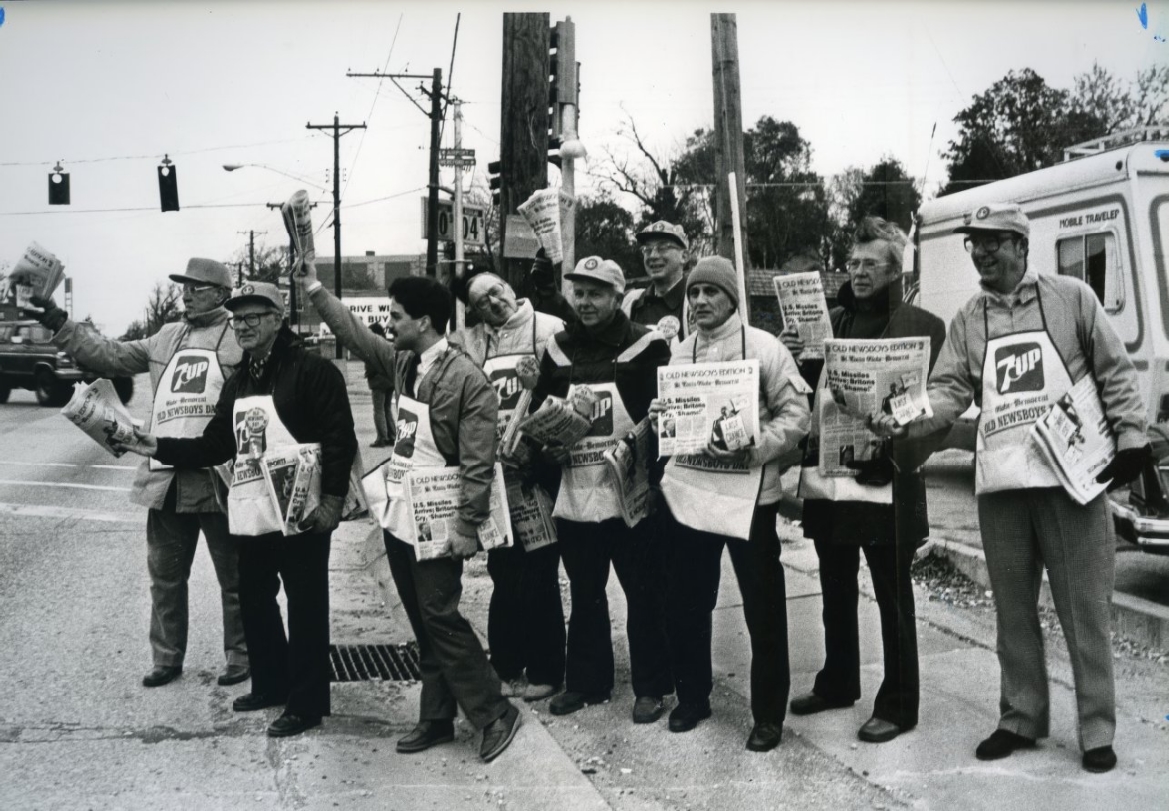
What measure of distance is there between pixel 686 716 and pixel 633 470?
3.36 ft

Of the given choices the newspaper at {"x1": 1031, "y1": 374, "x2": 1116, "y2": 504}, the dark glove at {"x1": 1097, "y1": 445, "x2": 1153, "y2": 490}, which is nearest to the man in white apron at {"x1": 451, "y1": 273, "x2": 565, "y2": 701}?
the newspaper at {"x1": 1031, "y1": 374, "x2": 1116, "y2": 504}

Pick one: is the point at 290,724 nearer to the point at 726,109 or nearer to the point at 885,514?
the point at 885,514

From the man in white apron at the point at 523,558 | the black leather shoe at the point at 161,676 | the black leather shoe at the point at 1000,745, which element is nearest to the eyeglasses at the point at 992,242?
the black leather shoe at the point at 1000,745

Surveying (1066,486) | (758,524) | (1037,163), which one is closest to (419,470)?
(758,524)

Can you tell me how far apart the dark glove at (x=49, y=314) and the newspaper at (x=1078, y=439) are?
4.15 meters

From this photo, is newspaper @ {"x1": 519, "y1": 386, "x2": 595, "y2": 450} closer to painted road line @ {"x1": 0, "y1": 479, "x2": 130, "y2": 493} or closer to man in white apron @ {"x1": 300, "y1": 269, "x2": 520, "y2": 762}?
man in white apron @ {"x1": 300, "y1": 269, "x2": 520, "y2": 762}

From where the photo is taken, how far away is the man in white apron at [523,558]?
17.2 feet

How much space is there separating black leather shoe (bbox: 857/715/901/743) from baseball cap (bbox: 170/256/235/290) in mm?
3489

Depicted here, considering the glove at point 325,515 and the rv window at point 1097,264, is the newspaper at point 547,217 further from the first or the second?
the rv window at point 1097,264

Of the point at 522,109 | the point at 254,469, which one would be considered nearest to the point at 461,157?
the point at 522,109

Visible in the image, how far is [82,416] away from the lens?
4.76 metres

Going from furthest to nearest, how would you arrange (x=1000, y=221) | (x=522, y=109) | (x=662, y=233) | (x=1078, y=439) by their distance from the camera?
(x=522, y=109), (x=662, y=233), (x=1000, y=221), (x=1078, y=439)

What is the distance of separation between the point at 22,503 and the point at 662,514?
25.6 ft

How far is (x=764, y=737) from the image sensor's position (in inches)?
176
